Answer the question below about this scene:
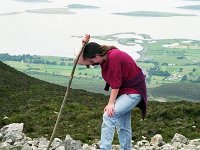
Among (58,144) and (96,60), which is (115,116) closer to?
(96,60)

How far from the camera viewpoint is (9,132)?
13.0 m

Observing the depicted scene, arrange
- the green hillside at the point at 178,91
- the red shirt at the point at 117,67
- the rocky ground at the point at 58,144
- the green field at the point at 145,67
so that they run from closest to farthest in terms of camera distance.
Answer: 1. the red shirt at the point at 117,67
2. the rocky ground at the point at 58,144
3. the green hillside at the point at 178,91
4. the green field at the point at 145,67

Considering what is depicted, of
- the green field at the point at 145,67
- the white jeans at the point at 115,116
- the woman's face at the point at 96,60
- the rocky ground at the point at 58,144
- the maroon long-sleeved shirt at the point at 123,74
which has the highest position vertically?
the woman's face at the point at 96,60

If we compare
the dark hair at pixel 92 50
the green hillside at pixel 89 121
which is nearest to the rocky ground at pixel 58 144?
the green hillside at pixel 89 121

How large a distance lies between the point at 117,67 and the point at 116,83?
252mm

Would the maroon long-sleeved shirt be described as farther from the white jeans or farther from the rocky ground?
the rocky ground

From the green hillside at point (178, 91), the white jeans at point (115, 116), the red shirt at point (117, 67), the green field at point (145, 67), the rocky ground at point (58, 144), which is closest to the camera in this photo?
the red shirt at point (117, 67)

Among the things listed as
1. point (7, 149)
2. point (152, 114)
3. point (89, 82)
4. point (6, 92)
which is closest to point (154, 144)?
point (7, 149)

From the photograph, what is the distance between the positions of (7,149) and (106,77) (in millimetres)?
3652

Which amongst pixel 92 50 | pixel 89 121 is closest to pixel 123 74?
pixel 92 50

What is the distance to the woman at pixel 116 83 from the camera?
802 cm

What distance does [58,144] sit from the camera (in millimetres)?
11469

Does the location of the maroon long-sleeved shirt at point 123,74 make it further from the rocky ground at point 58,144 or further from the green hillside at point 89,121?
the green hillside at point 89,121

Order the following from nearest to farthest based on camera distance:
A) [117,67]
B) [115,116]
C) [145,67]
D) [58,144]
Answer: [117,67]
[115,116]
[58,144]
[145,67]
